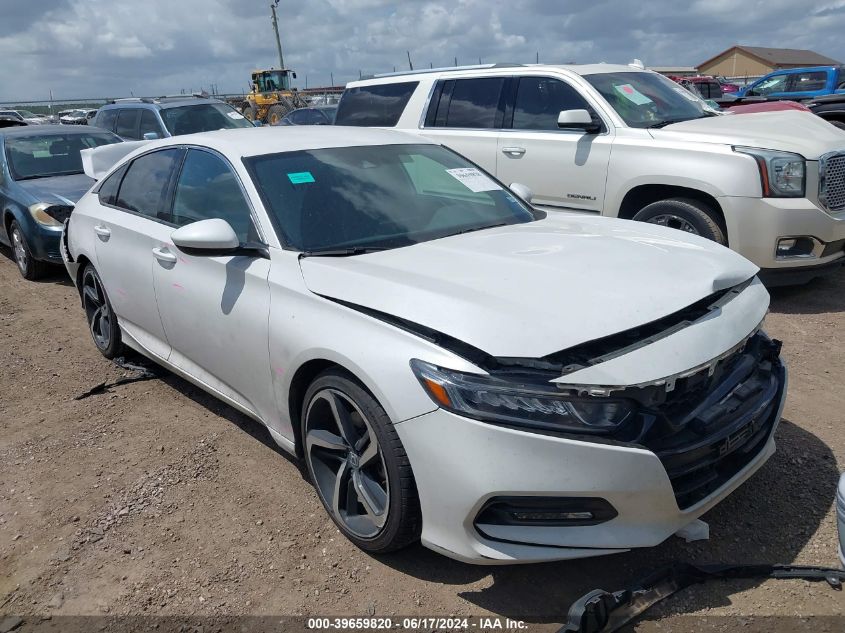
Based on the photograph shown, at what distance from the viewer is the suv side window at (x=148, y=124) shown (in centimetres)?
1073

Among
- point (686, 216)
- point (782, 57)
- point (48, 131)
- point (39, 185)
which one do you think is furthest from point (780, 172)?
point (782, 57)

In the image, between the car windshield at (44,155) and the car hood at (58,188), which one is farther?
the car windshield at (44,155)

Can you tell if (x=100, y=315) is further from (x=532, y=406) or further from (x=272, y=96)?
(x=272, y=96)

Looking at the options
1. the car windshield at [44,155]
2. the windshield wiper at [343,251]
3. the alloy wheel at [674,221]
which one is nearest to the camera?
the windshield wiper at [343,251]

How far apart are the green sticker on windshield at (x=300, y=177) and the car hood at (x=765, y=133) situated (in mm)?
3398

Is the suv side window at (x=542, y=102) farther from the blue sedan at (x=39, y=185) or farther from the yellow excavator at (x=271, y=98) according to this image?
the yellow excavator at (x=271, y=98)

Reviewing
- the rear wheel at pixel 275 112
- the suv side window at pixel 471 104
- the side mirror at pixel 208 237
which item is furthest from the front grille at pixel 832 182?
the rear wheel at pixel 275 112

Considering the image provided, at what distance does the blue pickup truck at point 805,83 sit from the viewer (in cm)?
1509

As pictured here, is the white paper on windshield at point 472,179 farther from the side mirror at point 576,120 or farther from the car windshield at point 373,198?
the side mirror at point 576,120

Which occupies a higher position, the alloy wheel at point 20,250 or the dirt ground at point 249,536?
the alloy wheel at point 20,250

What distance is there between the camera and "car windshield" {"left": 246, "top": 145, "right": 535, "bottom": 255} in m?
3.21

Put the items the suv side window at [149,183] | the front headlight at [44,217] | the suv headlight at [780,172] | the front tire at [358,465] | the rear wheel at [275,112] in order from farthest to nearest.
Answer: the rear wheel at [275,112], the front headlight at [44,217], the suv headlight at [780,172], the suv side window at [149,183], the front tire at [358,465]

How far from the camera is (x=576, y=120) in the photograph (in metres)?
5.82

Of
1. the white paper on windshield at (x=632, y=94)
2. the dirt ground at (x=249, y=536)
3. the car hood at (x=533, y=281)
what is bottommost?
Result: the dirt ground at (x=249, y=536)
